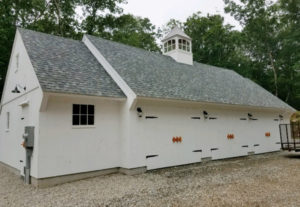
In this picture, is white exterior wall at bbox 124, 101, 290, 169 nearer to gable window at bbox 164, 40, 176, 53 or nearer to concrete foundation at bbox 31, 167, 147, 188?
concrete foundation at bbox 31, 167, 147, 188

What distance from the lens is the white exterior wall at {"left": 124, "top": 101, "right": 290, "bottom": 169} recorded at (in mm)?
7207

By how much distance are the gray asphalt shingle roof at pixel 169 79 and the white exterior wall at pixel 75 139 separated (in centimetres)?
137

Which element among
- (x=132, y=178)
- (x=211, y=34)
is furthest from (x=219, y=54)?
(x=132, y=178)

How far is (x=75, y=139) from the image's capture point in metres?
6.38

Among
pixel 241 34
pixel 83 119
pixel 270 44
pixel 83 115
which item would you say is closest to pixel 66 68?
pixel 83 115

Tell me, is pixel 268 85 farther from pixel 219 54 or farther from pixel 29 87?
pixel 29 87

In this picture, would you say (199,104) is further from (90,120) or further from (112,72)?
(90,120)

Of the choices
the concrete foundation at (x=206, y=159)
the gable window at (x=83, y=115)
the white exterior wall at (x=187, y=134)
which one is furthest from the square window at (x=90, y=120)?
the concrete foundation at (x=206, y=159)

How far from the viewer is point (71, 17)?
58.9 feet

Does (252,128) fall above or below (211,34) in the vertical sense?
below

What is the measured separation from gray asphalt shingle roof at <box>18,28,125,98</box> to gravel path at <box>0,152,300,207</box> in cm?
260

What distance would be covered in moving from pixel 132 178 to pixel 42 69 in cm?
417

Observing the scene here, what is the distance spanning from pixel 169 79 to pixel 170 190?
5304 mm

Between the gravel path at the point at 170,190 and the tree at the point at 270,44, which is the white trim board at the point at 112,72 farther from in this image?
the tree at the point at 270,44
